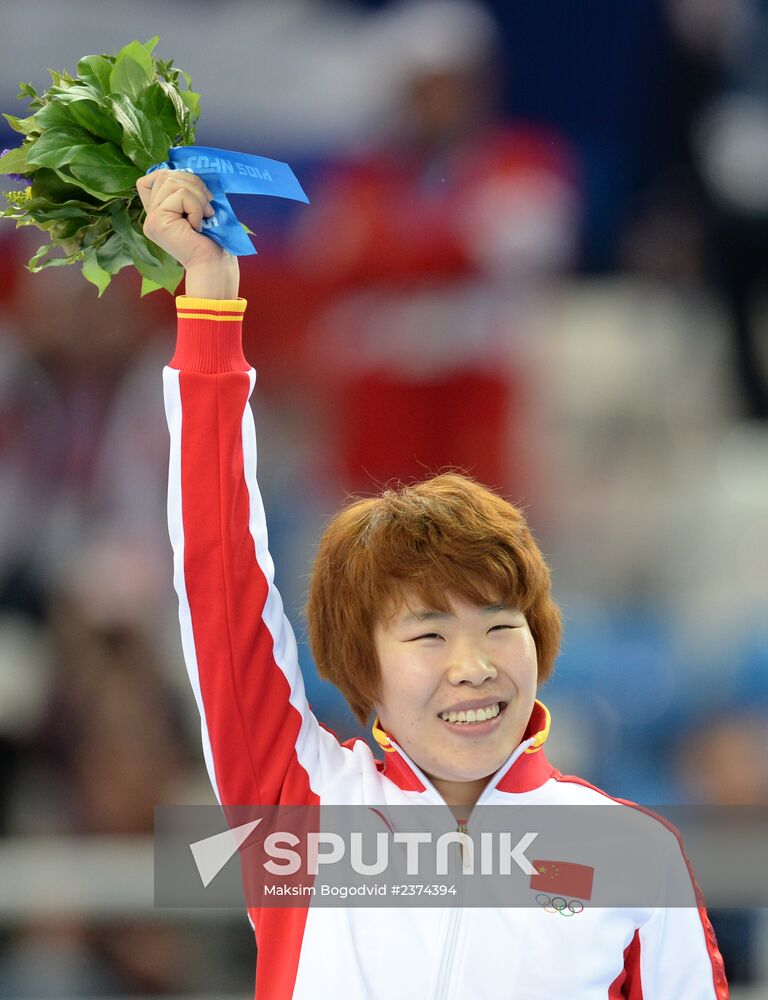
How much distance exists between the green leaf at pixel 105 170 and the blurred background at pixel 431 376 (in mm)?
1822

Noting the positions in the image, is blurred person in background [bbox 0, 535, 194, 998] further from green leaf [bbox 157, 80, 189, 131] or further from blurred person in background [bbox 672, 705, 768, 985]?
green leaf [bbox 157, 80, 189, 131]

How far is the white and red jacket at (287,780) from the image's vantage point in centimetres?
176

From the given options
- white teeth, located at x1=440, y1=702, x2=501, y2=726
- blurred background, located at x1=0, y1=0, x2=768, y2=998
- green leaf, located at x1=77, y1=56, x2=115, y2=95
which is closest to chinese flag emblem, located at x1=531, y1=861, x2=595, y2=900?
white teeth, located at x1=440, y1=702, x2=501, y2=726

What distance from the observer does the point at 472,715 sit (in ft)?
6.02

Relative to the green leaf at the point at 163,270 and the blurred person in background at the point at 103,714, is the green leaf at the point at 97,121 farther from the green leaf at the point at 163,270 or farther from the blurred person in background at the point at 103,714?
the blurred person in background at the point at 103,714

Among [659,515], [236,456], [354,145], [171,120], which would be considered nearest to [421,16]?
[354,145]

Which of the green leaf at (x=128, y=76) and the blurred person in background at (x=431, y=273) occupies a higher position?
the green leaf at (x=128, y=76)

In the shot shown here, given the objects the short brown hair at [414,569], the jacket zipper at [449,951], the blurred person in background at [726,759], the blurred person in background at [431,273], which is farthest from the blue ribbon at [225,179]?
the blurred person in background at [726,759]

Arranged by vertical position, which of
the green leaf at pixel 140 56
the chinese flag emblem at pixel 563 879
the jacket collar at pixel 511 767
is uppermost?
the green leaf at pixel 140 56

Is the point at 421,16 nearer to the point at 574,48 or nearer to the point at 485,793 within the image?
the point at 574,48

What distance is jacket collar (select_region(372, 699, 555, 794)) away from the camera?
188cm

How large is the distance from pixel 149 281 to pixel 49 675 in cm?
206

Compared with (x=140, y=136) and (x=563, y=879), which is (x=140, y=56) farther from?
(x=563, y=879)

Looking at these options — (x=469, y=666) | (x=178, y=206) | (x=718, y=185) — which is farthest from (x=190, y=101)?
(x=718, y=185)
